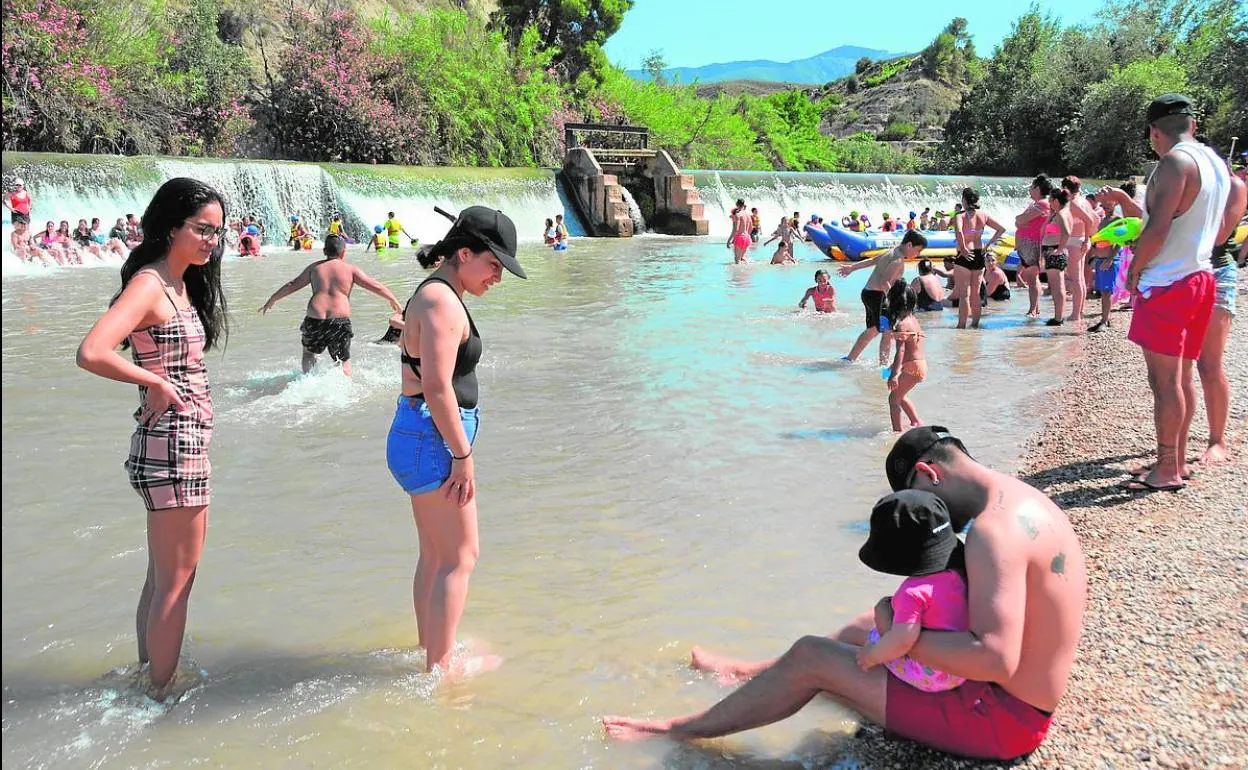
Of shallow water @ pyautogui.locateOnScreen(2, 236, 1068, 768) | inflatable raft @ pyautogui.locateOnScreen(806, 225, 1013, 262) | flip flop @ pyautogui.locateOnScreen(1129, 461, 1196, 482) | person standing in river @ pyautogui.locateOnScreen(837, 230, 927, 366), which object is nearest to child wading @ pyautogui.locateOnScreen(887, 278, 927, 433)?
shallow water @ pyautogui.locateOnScreen(2, 236, 1068, 768)

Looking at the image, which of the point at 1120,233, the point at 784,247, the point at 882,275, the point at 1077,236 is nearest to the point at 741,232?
the point at 784,247

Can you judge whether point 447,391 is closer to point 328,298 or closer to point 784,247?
point 328,298

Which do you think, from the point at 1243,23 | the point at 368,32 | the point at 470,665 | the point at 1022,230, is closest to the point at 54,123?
the point at 368,32

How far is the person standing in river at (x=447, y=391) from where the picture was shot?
3.04 meters

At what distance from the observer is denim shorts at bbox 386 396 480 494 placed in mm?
3174

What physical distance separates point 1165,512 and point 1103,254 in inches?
339

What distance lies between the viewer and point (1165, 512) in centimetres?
458

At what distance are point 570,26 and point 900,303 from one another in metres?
40.2

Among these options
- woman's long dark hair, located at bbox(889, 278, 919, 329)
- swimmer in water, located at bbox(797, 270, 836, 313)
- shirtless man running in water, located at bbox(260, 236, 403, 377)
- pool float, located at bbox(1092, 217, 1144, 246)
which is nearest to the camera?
woman's long dark hair, located at bbox(889, 278, 919, 329)

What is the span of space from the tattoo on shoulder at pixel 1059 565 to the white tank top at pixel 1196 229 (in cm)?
280

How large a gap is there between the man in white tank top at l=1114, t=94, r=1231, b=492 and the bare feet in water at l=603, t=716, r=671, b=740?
10.6 feet

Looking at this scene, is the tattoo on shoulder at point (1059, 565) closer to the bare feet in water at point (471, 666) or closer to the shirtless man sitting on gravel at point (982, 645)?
the shirtless man sitting on gravel at point (982, 645)

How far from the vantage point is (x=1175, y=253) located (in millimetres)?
4664

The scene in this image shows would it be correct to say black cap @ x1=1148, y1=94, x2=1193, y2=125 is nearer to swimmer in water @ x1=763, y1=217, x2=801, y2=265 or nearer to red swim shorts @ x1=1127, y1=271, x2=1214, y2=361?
red swim shorts @ x1=1127, y1=271, x2=1214, y2=361
